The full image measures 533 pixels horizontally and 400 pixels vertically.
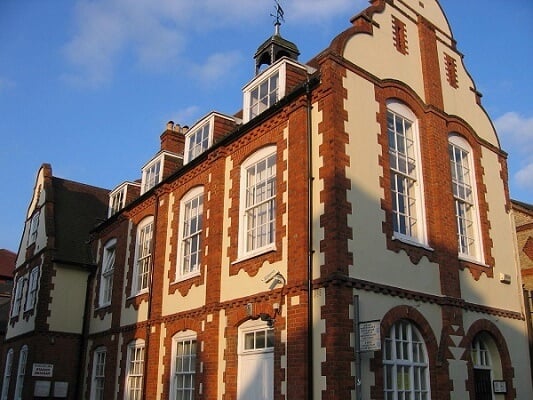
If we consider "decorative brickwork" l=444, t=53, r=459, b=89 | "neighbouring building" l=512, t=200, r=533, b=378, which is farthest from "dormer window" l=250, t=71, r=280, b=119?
"neighbouring building" l=512, t=200, r=533, b=378

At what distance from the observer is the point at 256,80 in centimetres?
1491

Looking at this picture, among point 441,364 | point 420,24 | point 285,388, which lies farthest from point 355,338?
point 420,24

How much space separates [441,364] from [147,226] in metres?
11.4

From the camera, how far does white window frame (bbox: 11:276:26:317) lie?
24.9m

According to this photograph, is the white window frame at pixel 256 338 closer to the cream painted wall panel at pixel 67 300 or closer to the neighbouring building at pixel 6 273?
the cream painted wall panel at pixel 67 300

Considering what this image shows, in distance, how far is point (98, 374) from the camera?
67.1 ft

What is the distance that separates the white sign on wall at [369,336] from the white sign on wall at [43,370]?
593 inches

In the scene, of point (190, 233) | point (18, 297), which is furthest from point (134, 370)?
point (18, 297)

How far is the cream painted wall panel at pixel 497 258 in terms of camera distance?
44.8 ft

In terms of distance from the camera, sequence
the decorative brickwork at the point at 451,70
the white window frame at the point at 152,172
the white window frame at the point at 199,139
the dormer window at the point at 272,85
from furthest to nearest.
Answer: the white window frame at the point at 152,172, the white window frame at the point at 199,139, the decorative brickwork at the point at 451,70, the dormer window at the point at 272,85

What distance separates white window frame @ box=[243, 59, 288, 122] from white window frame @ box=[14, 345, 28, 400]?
14.2 metres

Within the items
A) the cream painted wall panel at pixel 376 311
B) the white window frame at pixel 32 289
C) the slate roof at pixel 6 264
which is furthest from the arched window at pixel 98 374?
the slate roof at pixel 6 264

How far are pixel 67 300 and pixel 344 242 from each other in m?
15.3

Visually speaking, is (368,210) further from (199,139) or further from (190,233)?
(199,139)
